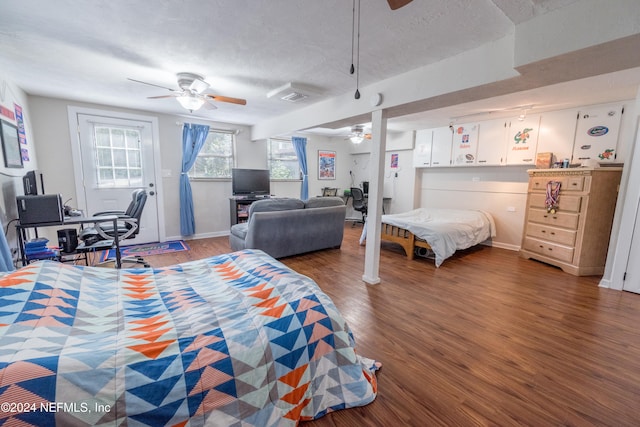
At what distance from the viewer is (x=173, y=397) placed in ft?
3.02

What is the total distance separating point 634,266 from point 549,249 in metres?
0.86

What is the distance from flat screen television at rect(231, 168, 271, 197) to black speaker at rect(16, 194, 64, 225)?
285 centimetres

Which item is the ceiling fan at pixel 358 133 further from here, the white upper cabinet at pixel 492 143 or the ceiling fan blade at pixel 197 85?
the ceiling fan blade at pixel 197 85

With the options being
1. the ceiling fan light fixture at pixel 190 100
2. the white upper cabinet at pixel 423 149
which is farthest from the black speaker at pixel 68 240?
the white upper cabinet at pixel 423 149

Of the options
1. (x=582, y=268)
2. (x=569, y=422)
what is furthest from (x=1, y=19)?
(x=582, y=268)

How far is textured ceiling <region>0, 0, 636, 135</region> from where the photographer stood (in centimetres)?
168

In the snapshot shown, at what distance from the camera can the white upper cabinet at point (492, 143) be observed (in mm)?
4434

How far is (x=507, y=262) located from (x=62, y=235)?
227 inches

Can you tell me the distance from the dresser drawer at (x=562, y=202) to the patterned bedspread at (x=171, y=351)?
3.59 m

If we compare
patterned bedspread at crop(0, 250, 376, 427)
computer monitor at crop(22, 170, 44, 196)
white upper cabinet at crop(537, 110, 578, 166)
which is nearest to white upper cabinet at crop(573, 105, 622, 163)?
white upper cabinet at crop(537, 110, 578, 166)

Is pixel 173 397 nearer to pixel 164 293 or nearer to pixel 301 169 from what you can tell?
pixel 164 293

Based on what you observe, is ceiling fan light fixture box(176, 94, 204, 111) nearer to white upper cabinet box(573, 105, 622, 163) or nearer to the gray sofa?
the gray sofa

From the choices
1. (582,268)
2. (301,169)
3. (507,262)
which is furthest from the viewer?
(301,169)

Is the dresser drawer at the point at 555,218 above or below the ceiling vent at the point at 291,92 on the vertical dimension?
below
